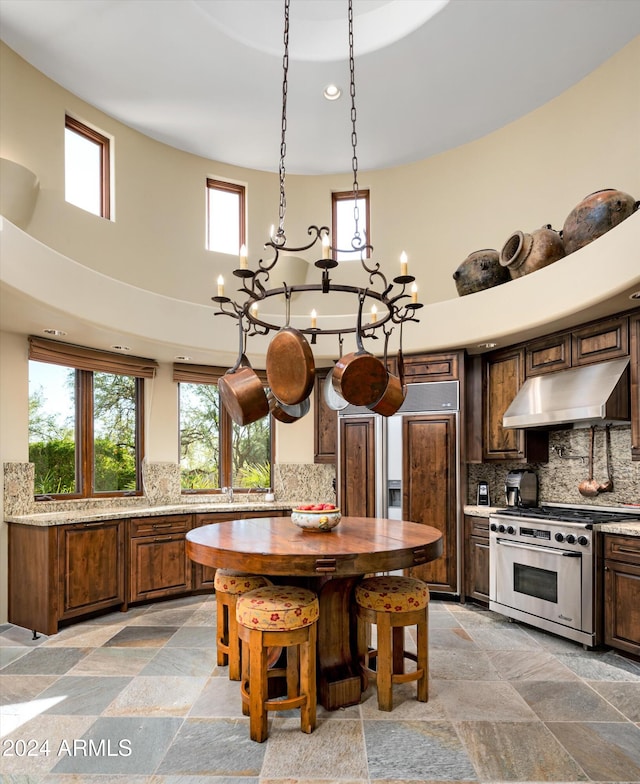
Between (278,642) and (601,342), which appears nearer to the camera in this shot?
(278,642)

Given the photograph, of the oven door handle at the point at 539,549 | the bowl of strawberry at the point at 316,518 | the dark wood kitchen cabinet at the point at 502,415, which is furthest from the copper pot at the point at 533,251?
the bowl of strawberry at the point at 316,518

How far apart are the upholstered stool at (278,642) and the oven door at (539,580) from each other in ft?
6.62

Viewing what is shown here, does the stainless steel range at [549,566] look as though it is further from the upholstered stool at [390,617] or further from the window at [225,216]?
the window at [225,216]

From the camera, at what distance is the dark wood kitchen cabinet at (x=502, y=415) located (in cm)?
463

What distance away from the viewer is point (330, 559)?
245cm

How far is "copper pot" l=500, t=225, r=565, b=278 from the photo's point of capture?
4.12 metres

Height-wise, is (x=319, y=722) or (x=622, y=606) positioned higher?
(x=622, y=606)

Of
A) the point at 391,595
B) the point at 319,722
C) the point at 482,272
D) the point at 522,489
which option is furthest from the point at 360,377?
the point at 522,489

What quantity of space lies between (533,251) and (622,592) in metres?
2.44

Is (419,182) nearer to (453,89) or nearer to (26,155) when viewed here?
(453,89)

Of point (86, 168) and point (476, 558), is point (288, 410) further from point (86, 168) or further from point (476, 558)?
point (86, 168)

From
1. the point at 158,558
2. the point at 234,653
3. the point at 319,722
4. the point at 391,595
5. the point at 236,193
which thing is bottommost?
the point at 319,722

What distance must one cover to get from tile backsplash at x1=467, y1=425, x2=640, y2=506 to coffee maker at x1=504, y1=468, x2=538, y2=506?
0.26 feet

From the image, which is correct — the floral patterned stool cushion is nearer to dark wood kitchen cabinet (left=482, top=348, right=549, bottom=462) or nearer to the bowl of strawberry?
the bowl of strawberry
